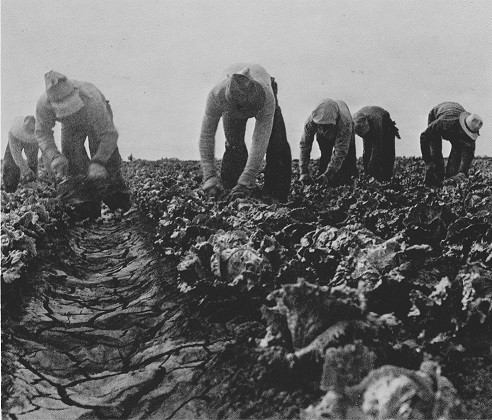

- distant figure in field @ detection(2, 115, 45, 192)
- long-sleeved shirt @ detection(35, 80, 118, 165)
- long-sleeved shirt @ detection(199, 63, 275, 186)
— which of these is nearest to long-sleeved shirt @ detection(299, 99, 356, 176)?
long-sleeved shirt @ detection(199, 63, 275, 186)

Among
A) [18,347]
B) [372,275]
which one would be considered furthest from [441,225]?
[18,347]

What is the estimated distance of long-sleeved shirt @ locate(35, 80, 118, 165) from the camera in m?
6.45

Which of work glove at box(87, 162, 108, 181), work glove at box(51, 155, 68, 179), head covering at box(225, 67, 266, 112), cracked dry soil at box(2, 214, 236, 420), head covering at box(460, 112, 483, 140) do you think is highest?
head covering at box(225, 67, 266, 112)

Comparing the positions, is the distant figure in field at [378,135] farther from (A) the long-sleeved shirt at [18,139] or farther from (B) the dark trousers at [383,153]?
(A) the long-sleeved shirt at [18,139]

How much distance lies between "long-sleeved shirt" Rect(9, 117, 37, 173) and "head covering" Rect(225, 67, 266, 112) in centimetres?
500

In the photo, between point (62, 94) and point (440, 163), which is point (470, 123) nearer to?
point (440, 163)

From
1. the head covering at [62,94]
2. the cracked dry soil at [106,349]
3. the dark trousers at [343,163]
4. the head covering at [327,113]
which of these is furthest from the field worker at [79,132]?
the dark trousers at [343,163]

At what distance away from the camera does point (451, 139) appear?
7363 mm

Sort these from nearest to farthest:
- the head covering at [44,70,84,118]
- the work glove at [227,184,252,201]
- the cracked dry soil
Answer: the cracked dry soil < the work glove at [227,184,252,201] < the head covering at [44,70,84,118]

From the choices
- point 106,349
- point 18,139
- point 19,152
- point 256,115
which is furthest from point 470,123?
point 19,152

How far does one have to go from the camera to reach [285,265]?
8.66 feet

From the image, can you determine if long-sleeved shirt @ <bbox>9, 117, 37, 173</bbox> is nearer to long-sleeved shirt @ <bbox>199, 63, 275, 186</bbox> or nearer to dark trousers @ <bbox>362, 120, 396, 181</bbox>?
long-sleeved shirt @ <bbox>199, 63, 275, 186</bbox>

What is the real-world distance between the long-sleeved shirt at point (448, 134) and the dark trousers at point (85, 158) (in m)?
4.15

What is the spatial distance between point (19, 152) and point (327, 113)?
5153 millimetres
